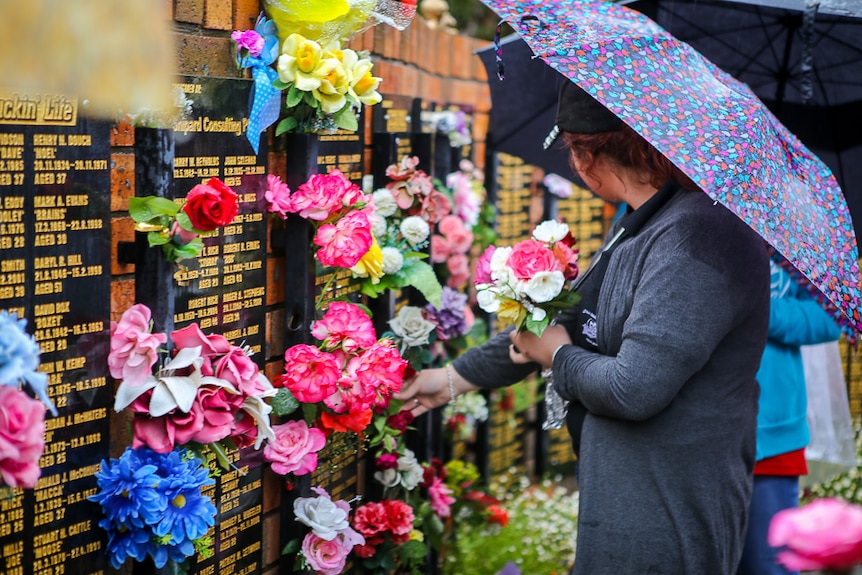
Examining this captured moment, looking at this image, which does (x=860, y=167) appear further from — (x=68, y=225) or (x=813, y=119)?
(x=68, y=225)

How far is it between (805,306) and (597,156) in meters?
1.24

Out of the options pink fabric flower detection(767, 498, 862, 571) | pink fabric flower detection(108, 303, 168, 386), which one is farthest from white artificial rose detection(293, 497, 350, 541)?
pink fabric flower detection(767, 498, 862, 571)

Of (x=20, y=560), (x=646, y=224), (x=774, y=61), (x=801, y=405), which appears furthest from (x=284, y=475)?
(x=774, y=61)

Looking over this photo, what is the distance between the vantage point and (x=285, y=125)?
7.61 ft

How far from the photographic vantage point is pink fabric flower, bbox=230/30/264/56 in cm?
220

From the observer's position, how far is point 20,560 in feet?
5.65

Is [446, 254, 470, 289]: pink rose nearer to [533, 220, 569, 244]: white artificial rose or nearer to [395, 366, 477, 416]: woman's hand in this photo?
[395, 366, 477, 416]: woman's hand

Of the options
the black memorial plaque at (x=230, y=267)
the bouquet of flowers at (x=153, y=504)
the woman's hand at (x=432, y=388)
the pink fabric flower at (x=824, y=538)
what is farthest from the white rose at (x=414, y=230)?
the pink fabric flower at (x=824, y=538)

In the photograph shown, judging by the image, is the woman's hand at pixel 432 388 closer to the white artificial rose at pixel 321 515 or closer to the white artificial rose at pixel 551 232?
the white artificial rose at pixel 321 515

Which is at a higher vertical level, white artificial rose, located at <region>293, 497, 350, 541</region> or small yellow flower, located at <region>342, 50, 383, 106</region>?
small yellow flower, located at <region>342, 50, 383, 106</region>

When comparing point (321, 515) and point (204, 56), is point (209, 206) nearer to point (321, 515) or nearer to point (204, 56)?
point (204, 56)

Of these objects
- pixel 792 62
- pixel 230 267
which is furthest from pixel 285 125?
pixel 792 62

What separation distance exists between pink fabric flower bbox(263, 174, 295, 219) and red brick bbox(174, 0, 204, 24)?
40 cm

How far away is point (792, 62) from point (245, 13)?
192 cm
